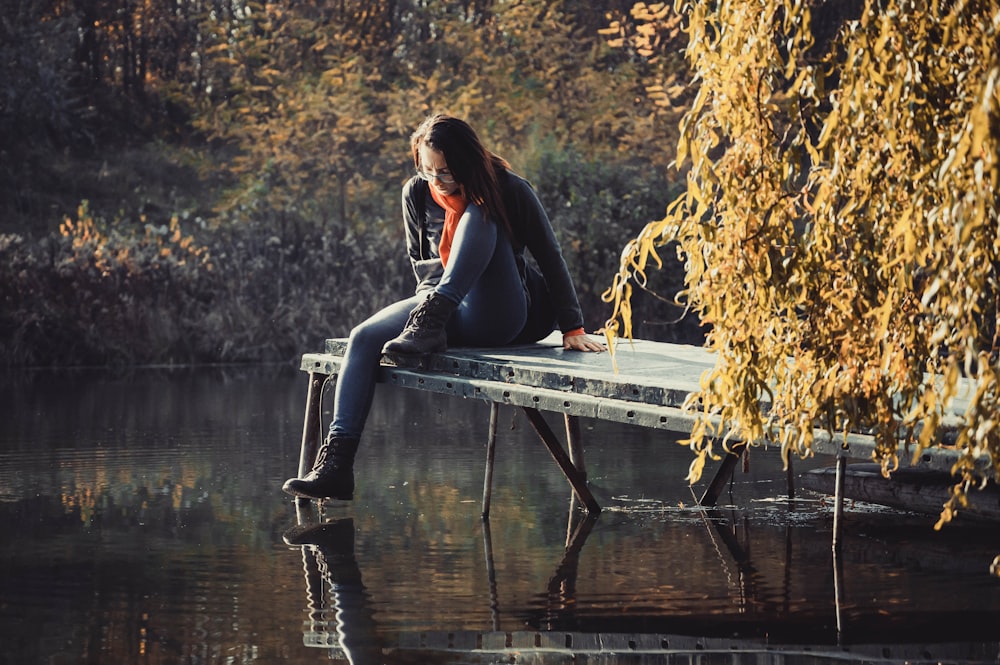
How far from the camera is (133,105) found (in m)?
23.3

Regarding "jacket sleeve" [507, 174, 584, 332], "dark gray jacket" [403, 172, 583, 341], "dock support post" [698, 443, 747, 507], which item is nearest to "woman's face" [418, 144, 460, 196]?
"dark gray jacket" [403, 172, 583, 341]

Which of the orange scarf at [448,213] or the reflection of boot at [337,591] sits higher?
the orange scarf at [448,213]

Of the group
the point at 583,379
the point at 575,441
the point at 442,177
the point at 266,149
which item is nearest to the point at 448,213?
the point at 442,177

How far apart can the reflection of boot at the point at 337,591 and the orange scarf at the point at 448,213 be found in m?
1.22

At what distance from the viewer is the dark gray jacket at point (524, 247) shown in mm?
7355

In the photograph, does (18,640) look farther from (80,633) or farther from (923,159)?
(923,159)

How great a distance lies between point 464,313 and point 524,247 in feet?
1.38

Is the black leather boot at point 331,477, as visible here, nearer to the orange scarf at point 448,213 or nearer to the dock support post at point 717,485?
the orange scarf at point 448,213

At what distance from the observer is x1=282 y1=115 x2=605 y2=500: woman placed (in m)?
7.10

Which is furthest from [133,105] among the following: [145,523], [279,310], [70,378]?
[145,523]

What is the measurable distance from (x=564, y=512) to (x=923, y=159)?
3.52m

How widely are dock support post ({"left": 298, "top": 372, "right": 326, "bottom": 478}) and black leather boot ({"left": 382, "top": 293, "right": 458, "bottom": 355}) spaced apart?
3.19 feet

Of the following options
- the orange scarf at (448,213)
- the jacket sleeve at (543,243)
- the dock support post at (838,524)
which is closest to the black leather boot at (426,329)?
the orange scarf at (448,213)

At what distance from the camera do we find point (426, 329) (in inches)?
280
